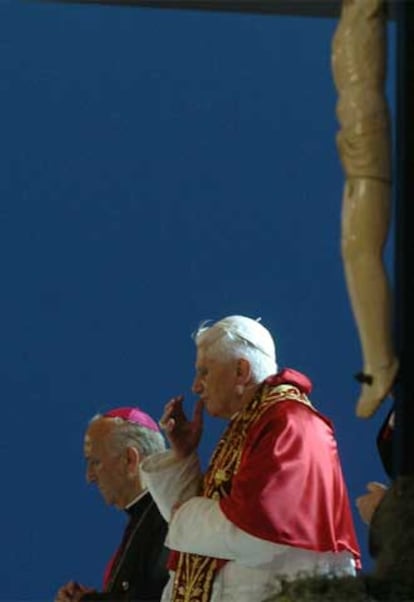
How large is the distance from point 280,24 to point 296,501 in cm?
234

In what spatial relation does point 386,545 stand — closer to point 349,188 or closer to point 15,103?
point 349,188

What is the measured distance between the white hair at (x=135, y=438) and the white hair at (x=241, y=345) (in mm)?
646

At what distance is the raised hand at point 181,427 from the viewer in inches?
219

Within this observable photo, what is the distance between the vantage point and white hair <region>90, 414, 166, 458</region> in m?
6.16

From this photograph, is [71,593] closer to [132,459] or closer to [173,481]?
[132,459]

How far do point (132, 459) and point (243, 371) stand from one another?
734mm

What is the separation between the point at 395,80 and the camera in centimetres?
428

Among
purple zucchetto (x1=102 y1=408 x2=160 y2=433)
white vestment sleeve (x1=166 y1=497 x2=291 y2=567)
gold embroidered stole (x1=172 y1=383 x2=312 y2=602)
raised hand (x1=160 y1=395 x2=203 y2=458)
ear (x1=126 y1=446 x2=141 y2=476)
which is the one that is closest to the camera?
white vestment sleeve (x1=166 y1=497 x2=291 y2=567)

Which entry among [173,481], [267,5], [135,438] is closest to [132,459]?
[135,438]

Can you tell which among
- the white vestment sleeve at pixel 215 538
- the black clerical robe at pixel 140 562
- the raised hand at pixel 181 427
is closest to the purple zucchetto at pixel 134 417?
the black clerical robe at pixel 140 562

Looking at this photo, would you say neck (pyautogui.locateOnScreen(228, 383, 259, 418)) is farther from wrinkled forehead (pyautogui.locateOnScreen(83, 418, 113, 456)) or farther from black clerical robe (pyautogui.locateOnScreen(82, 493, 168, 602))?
wrinkled forehead (pyautogui.locateOnScreen(83, 418, 113, 456))

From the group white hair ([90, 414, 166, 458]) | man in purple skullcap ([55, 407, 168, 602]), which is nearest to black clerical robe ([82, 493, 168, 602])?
man in purple skullcap ([55, 407, 168, 602])

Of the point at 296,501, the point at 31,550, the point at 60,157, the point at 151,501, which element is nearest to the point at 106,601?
the point at 151,501

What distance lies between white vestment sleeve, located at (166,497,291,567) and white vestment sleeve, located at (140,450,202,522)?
0.68ft
